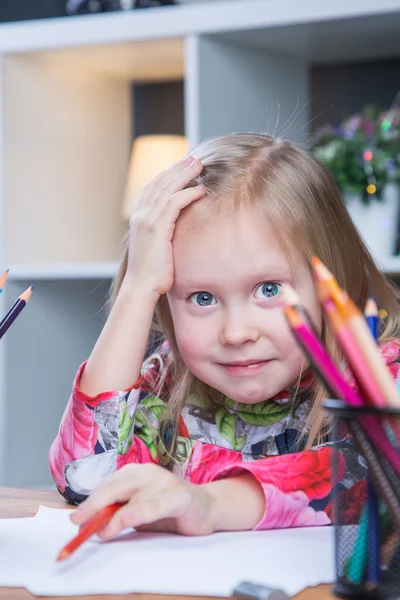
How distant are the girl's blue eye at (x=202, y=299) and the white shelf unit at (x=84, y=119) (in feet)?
3.06

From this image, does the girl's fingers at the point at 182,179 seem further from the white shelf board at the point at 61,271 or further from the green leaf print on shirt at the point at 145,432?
the white shelf board at the point at 61,271

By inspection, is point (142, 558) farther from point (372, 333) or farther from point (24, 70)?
point (24, 70)

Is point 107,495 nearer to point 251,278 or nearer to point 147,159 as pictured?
point 251,278

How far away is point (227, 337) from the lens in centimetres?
85

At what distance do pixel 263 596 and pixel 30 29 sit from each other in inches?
64.3

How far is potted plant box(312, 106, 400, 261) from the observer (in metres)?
1.70

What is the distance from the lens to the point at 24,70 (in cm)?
199

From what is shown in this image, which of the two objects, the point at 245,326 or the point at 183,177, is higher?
the point at 183,177

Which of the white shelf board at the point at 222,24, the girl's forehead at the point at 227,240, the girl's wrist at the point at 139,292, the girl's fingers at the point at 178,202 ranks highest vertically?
the white shelf board at the point at 222,24

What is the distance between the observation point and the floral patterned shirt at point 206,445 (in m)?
0.77

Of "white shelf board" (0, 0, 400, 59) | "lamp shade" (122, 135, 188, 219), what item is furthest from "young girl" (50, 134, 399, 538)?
"lamp shade" (122, 135, 188, 219)

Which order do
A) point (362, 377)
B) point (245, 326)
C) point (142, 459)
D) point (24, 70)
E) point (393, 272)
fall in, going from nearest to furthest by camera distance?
point (362, 377), point (245, 326), point (142, 459), point (393, 272), point (24, 70)

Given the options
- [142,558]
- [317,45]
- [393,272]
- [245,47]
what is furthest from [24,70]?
[142,558]

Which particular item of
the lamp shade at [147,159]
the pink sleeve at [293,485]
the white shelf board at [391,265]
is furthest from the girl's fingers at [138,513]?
the lamp shade at [147,159]
